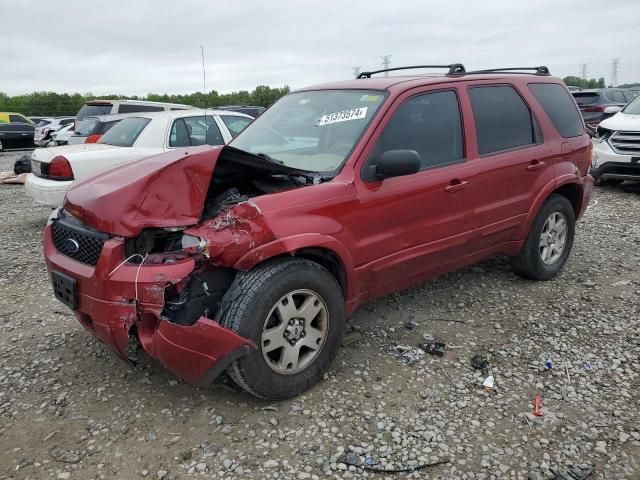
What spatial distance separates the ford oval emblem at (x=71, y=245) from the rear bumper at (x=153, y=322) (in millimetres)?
268

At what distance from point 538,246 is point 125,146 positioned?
216 inches

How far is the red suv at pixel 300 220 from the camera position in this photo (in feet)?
9.18

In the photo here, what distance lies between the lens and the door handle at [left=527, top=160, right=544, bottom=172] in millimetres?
4482

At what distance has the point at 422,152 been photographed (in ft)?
12.4

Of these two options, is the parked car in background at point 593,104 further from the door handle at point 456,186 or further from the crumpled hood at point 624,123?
the door handle at point 456,186

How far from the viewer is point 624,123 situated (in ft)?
29.2

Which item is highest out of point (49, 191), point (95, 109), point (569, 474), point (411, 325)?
point (95, 109)

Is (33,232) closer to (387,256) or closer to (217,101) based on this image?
(387,256)

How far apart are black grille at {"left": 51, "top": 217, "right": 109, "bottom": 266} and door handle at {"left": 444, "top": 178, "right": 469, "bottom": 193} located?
2.33 m

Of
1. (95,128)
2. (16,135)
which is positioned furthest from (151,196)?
(16,135)

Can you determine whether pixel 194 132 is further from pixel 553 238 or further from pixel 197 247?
pixel 197 247

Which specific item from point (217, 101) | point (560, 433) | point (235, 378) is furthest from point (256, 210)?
point (217, 101)

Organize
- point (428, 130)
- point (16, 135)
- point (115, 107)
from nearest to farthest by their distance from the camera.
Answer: point (428, 130) < point (115, 107) < point (16, 135)

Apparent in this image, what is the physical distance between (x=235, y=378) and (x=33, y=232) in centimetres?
574
